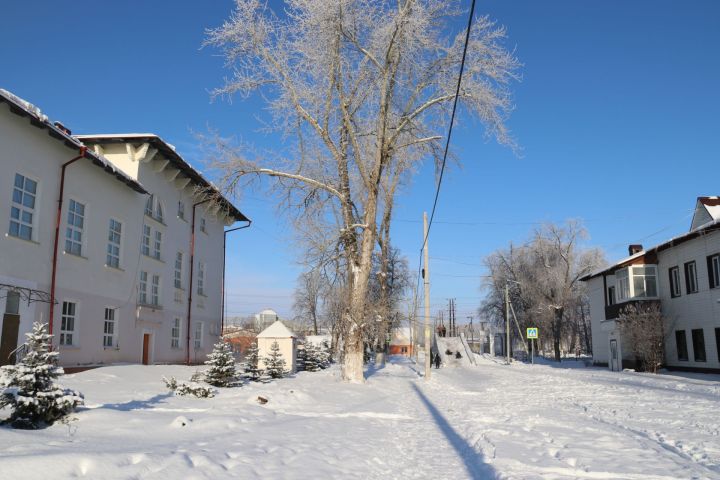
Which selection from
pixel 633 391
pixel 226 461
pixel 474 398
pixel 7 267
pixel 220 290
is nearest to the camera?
pixel 226 461

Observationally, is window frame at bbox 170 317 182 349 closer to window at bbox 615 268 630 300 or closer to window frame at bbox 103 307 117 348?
window frame at bbox 103 307 117 348

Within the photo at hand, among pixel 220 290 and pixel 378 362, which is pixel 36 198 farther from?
pixel 378 362

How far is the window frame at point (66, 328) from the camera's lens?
19.5 m

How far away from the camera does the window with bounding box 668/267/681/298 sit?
34.1m

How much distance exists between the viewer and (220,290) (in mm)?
36469

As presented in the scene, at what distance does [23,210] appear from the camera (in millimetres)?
17891

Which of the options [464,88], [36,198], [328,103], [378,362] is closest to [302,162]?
[328,103]

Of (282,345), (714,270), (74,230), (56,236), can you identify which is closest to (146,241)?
(74,230)

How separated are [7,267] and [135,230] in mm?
8351

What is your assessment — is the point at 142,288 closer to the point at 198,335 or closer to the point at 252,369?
the point at 252,369

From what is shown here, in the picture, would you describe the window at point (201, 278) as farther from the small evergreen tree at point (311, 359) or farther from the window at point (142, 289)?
the small evergreen tree at point (311, 359)

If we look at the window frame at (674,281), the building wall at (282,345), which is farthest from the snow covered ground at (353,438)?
the window frame at (674,281)

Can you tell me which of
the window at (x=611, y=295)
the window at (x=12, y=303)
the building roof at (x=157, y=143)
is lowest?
the window at (x=12, y=303)

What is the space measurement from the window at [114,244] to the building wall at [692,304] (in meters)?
27.9
